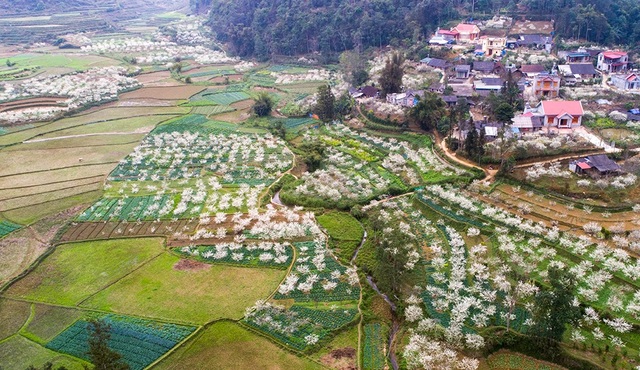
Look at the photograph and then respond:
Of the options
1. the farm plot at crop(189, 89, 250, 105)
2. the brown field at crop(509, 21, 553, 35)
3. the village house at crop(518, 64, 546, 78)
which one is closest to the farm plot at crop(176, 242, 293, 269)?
the farm plot at crop(189, 89, 250, 105)

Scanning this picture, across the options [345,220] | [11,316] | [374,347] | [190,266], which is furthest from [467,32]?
[11,316]

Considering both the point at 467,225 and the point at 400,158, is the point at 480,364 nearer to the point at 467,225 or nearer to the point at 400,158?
the point at 467,225

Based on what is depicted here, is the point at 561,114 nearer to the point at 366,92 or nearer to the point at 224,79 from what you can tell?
the point at 366,92

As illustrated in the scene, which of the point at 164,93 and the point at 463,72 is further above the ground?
the point at 463,72

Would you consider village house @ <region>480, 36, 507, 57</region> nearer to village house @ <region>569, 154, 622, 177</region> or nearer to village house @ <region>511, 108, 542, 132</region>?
village house @ <region>511, 108, 542, 132</region>

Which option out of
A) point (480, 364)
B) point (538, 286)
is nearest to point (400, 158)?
point (538, 286)
